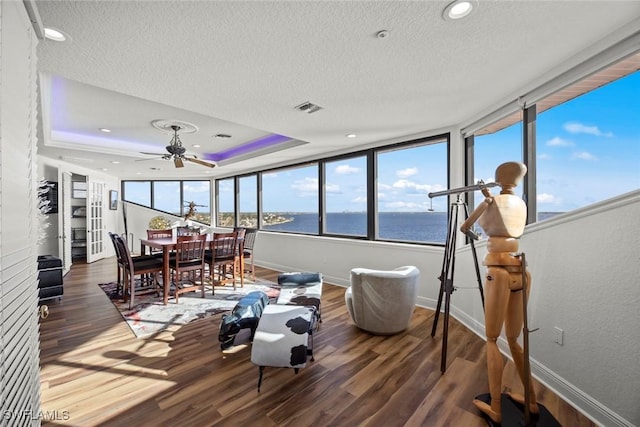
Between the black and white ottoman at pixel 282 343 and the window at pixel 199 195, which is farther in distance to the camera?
the window at pixel 199 195

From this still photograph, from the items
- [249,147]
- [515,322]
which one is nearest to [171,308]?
[249,147]

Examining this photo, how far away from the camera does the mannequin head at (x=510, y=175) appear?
65.8 inches

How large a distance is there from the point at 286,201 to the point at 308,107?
4767mm

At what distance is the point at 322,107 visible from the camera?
2754mm

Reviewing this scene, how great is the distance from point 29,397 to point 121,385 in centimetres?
86

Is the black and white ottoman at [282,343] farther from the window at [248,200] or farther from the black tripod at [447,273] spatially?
the window at [248,200]

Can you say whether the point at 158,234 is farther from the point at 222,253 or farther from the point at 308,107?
the point at 308,107

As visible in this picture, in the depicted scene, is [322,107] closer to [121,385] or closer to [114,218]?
[121,385]

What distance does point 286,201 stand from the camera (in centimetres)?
740

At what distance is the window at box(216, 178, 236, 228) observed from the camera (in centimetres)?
780

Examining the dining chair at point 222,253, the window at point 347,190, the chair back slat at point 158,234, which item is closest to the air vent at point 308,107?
the window at point 347,190

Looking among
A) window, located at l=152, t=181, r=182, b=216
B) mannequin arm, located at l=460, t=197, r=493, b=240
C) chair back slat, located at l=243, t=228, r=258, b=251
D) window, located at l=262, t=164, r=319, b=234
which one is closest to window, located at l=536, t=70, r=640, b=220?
mannequin arm, located at l=460, t=197, r=493, b=240

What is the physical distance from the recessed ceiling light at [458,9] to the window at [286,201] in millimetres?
4056

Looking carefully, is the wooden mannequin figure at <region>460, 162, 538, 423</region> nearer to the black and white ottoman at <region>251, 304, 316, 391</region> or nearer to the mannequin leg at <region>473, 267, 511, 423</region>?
the mannequin leg at <region>473, 267, 511, 423</region>
